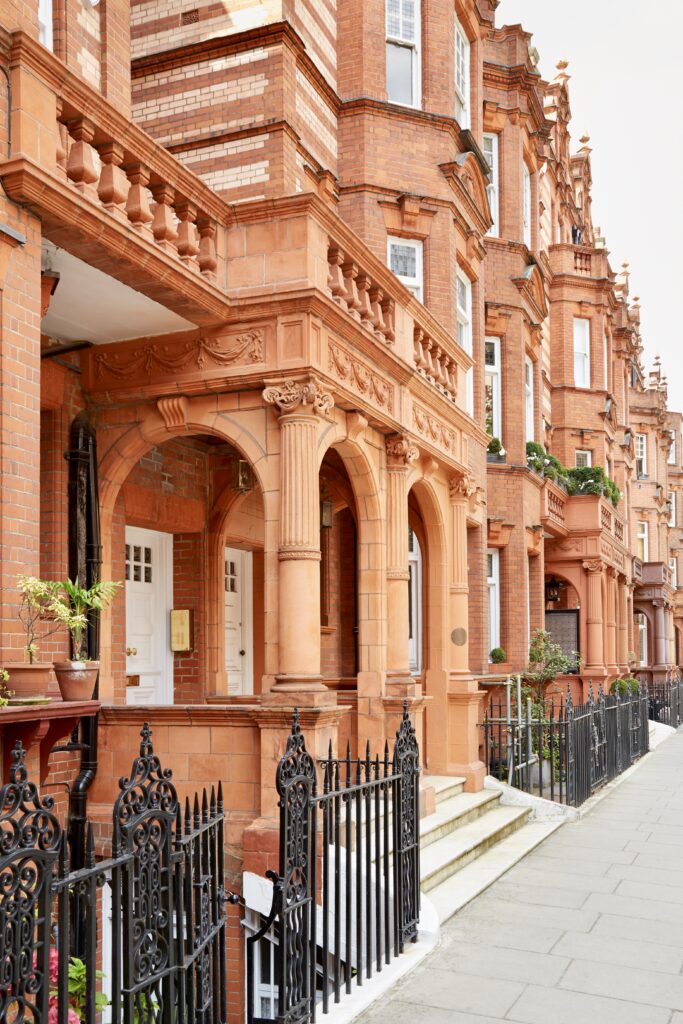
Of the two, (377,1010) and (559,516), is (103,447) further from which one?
(559,516)

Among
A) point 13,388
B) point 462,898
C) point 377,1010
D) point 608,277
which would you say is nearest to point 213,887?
point 377,1010

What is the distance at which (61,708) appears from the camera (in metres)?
6.42

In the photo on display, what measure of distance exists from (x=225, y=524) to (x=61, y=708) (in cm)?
602

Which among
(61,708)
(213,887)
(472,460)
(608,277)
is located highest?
(608,277)

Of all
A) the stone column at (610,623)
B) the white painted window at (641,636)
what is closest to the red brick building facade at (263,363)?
the stone column at (610,623)

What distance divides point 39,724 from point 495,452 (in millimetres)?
15017

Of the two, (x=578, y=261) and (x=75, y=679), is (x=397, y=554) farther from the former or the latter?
(x=578, y=261)

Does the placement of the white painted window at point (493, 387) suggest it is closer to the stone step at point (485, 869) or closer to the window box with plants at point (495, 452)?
the window box with plants at point (495, 452)

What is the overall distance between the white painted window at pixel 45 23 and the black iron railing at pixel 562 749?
A: 904cm

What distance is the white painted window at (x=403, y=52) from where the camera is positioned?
50.3 feet

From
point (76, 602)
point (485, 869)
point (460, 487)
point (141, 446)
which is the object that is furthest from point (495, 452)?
point (76, 602)

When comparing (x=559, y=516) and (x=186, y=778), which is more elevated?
(x=559, y=516)

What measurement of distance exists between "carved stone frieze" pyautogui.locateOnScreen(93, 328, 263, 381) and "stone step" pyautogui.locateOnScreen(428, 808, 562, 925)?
4.68 m

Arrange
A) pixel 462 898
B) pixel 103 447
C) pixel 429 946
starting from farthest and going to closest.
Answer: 1. pixel 103 447
2. pixel 462 898
3. pixel 429 946
